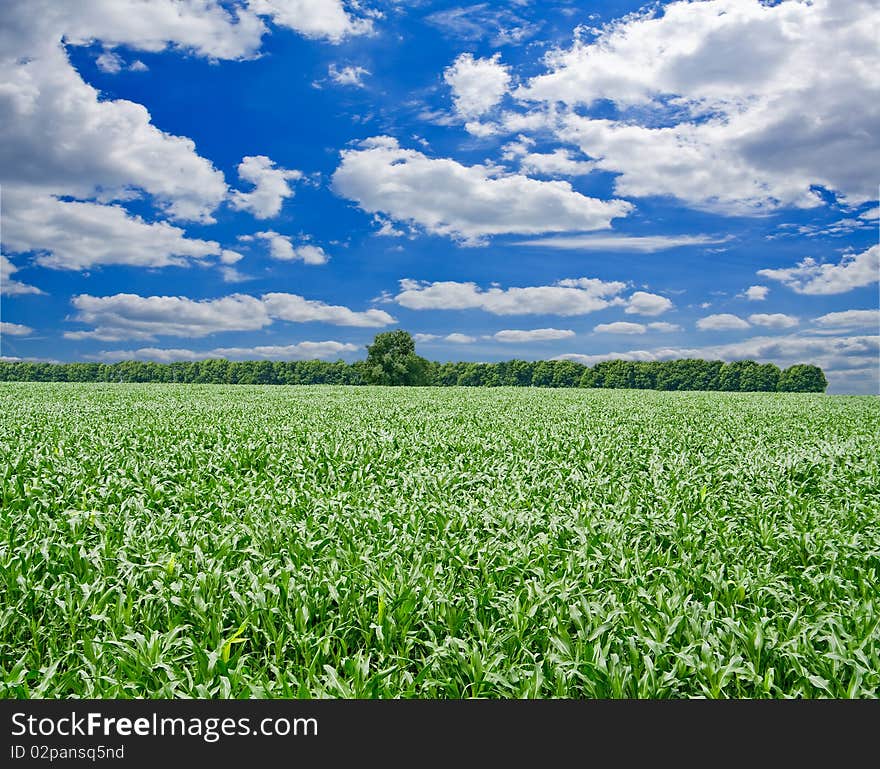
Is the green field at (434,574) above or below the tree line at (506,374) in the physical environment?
below

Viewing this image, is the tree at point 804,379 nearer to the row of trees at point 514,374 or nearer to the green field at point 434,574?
the row of trees at point 514,374

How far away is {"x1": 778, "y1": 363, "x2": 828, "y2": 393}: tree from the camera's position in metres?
113

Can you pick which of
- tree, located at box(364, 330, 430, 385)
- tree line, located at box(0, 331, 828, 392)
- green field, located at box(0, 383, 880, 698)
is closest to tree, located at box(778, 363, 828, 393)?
tree line, located at box(0, 331, 828, 392)

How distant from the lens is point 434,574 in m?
5.91

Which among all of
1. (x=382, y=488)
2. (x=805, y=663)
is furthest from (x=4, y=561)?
(x=805, y=663)

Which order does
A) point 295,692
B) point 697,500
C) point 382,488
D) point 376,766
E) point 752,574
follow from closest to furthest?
point 376,766, point 295,692, point 752,574, point 697,500, point 382,488

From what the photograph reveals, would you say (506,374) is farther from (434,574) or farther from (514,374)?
(434,574)

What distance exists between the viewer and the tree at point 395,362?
9288 cm

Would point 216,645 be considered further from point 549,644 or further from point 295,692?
point 549,644

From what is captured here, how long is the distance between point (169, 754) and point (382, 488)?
22.2 feet

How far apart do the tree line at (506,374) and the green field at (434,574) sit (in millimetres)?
88131

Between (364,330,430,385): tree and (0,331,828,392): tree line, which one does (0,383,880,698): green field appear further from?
(0,331,828,392): tree line

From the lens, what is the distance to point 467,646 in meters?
4.67

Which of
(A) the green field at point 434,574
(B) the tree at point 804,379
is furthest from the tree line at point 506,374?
(A) the green field at point 434,574
